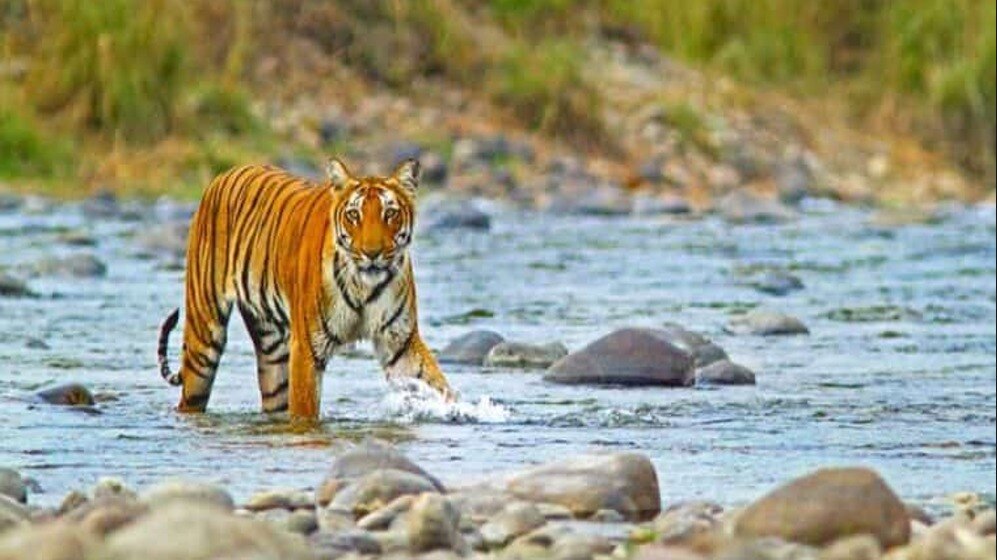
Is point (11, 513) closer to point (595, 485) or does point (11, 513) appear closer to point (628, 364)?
point (595, 485)

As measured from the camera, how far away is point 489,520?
636 cm

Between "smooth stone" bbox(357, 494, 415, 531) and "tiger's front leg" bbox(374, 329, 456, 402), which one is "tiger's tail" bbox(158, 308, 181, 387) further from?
"smooth stone" bbox(357, 494, 415, 531)

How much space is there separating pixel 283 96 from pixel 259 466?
1646 cm

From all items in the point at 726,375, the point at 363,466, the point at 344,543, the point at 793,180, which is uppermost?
the point at 793,180

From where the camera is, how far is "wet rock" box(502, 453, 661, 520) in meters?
6.71

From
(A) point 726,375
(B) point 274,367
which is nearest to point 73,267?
(A) point 726,375

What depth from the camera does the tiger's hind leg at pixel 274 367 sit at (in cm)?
946

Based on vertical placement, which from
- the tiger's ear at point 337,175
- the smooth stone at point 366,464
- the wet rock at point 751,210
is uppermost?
the wet rock at point 751,210

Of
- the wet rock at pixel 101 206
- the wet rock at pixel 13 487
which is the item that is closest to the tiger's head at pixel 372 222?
the wet rock at pixel 13 487

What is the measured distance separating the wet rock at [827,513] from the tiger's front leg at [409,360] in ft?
9.91

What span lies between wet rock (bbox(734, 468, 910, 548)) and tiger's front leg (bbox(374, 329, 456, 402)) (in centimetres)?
302

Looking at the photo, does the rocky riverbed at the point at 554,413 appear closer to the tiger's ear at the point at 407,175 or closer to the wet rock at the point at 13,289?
the wet rock at the point at 13,289

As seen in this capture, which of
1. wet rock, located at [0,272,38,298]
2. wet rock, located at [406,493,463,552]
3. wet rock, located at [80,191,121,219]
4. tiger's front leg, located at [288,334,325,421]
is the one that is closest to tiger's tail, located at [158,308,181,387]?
tiger's front leg, located at [288,334,325,421]

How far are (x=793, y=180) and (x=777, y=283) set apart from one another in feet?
29.0
